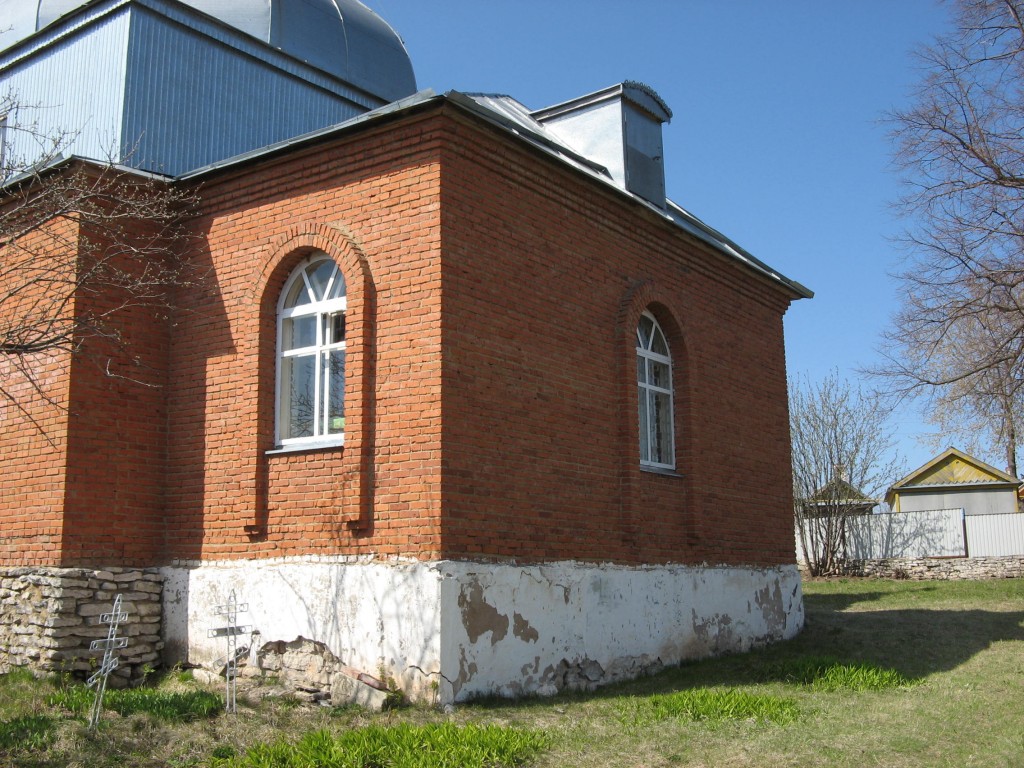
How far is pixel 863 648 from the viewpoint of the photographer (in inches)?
482

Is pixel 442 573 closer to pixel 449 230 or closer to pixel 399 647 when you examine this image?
pixel 399 647

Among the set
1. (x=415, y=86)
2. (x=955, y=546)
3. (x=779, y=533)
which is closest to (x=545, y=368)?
(x=779, y=533)

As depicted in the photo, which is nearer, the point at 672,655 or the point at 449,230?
the point at 449,230

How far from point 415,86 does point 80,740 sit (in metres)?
12.0

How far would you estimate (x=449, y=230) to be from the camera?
352 inches

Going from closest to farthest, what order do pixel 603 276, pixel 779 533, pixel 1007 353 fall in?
pixel 603 276
pixel 779 533
pixel 1007 353

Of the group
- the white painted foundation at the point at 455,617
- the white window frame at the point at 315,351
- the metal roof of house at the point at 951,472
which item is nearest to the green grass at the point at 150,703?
the white painted foundation at the point at 455,617

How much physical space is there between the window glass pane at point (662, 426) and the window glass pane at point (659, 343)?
0.56 meters

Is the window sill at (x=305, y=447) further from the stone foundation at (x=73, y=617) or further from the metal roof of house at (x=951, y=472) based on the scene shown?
the metal roof of house at (x=951, y=472)

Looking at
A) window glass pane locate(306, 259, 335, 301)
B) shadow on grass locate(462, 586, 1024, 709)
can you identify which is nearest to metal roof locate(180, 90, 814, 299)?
window glass pane locate(306, 259, 335, 301)

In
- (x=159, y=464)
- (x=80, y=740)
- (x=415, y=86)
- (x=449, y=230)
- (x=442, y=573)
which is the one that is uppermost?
(x=415, y=86)

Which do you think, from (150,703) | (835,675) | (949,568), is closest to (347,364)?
(150,703)

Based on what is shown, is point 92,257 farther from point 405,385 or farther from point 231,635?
point 231,635

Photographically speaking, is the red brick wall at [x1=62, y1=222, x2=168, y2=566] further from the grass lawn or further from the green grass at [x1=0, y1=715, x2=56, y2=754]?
the green grass at [x1=0, y1=715, x2=56, y2=754]
